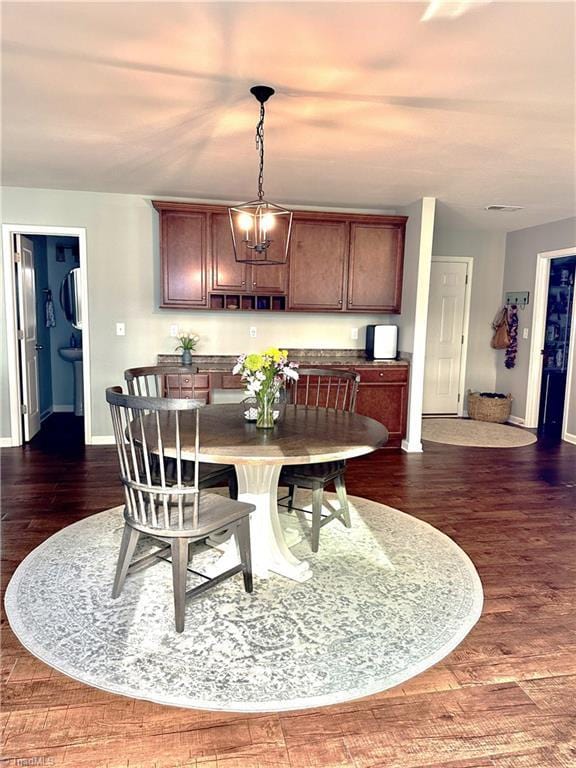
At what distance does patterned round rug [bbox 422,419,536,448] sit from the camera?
574 centimetres

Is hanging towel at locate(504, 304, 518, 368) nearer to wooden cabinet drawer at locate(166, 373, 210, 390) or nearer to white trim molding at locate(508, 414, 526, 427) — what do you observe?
white trim molding at locate(508, 414, 526, 427)

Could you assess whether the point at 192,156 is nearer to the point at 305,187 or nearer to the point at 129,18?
the point at 305,187

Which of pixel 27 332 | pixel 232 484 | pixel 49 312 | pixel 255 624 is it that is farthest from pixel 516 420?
pixel 49 312

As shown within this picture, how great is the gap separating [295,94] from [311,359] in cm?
315

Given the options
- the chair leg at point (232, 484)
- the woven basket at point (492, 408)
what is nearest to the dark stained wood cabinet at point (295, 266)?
the woven basket at point (492, 408)

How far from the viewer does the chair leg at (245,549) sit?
246 centimetres

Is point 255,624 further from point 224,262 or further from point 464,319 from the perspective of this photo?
point 464,319

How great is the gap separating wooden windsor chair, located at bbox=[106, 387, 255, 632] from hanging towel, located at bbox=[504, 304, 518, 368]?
5377 mm

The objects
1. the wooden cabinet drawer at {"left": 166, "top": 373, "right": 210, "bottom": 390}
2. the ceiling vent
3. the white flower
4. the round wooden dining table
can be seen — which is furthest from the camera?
the ceiling vent

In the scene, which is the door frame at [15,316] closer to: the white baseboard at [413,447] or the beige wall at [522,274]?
the white baseboard at [413,447]

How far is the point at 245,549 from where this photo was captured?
2.48 meters

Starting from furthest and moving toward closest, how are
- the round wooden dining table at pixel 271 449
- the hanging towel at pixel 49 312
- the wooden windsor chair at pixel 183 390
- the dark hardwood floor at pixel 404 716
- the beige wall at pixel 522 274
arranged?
the hanging towel at pixel 49 312, the beige wall at pixel 522 274, the wooden windsor chair at pixel 183 390, the round wooden dining table at pixel 271 449, the dark hardwood floor at pixel 404 716

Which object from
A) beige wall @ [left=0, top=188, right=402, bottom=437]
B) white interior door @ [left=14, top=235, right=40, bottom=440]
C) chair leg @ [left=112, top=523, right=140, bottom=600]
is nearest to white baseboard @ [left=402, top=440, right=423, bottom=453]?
beige wall @ [left=0, top=188, right=402, bottom=437]

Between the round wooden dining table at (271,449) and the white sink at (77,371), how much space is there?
4.00m
